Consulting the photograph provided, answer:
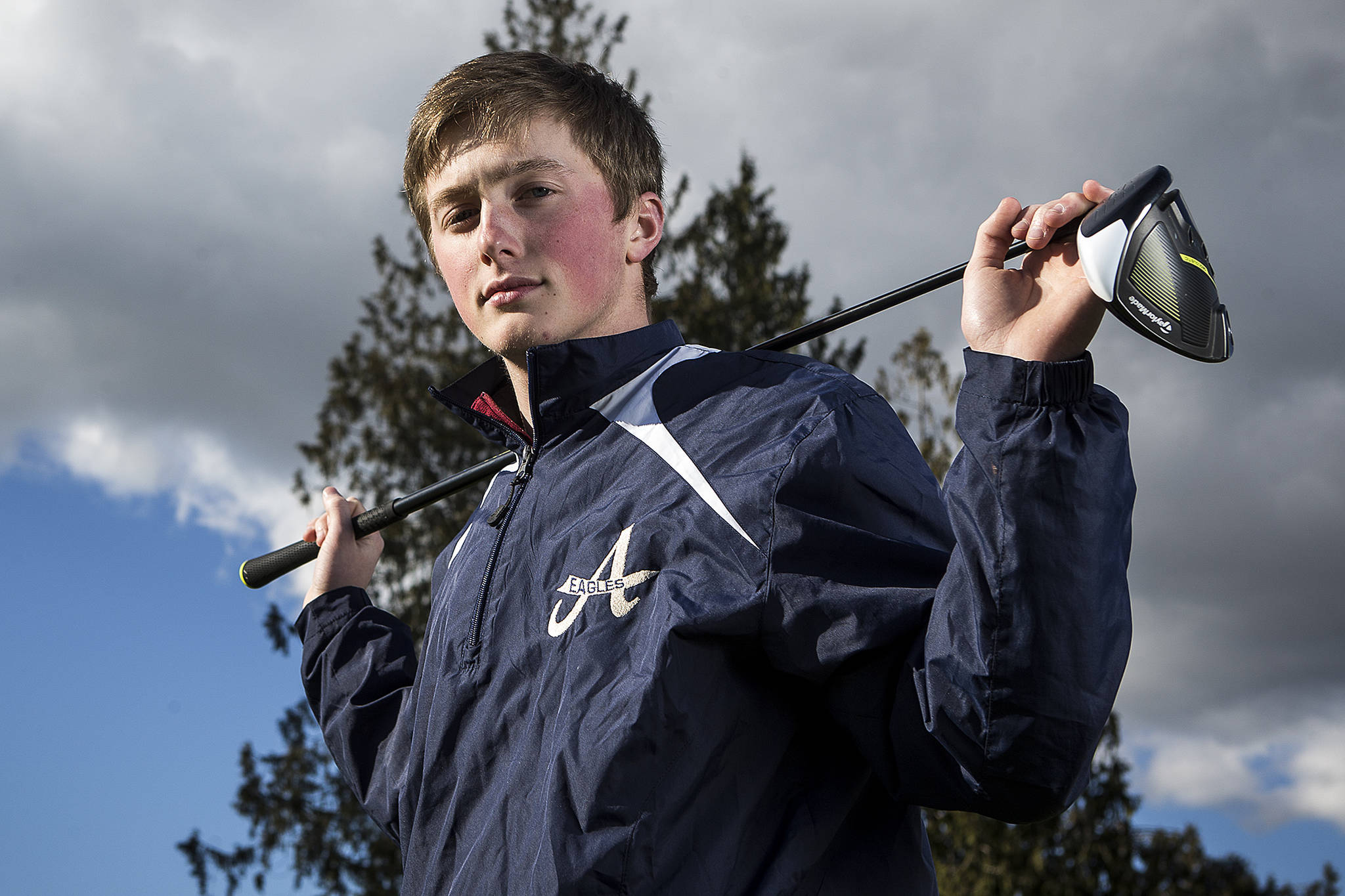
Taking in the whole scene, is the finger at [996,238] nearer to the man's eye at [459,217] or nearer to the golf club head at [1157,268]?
the golf club head at [1157,268]

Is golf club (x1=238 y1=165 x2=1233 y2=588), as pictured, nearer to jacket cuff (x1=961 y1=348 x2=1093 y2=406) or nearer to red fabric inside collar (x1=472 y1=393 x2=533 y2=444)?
jacket cuff (x1=961 y1=348 x2=1093 y2=406)

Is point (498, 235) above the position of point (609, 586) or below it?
above

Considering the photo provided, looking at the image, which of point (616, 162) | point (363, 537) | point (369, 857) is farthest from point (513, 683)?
point (369, 857)

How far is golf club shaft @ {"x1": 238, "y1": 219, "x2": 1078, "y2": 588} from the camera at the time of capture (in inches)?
99.8

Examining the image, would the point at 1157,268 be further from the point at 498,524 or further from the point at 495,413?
the point at 495,413

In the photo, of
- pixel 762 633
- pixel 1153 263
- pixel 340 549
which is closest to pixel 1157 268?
pixel 1153 263

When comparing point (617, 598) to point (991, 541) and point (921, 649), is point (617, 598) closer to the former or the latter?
point (921, 649)

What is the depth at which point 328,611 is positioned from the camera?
3.95m

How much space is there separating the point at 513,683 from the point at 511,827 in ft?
1.01

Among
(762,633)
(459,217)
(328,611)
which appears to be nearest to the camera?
(762,633)

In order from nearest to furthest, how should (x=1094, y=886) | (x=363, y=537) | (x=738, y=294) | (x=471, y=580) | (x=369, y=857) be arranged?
(x=471, y=580) → (x=363, y=537) → (x=369, y=857) → (x=738, y=294) → (x=1094, y=886)

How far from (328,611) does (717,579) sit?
89.4 inches

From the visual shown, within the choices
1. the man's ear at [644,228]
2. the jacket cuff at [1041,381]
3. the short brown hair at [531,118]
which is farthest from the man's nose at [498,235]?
the jacket cuff at [1041,381]

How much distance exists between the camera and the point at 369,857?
52.9ft
